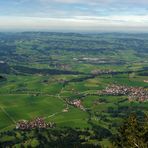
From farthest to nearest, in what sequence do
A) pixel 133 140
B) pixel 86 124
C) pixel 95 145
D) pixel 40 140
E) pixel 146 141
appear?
1. pixel 86 124
2. pixel 40 140
3. pixel 95 145
4. pixel 146 141
5. pixel 133 140

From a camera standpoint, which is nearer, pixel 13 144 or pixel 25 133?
pixel 13 144

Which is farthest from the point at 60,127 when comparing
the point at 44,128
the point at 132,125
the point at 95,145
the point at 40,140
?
the point at 132,125

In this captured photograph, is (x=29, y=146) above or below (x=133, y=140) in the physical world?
below

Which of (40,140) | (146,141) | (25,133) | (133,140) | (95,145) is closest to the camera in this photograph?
(133,140)

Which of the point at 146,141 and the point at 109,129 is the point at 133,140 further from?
the point at 109,129

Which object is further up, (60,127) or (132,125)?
(132,125)

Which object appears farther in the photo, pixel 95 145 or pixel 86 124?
pixel 86 124

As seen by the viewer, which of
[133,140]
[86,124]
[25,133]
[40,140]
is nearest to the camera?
[133,140]

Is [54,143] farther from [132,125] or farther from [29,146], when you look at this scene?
[132,125]

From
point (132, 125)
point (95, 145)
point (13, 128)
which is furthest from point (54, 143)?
point (132, 125)
